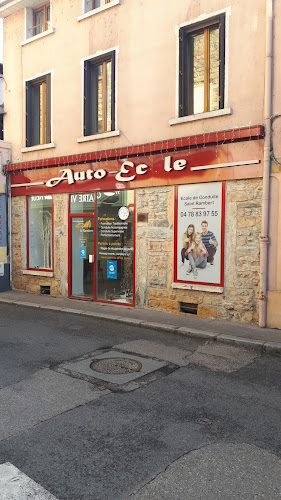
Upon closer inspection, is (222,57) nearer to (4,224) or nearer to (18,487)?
(4,224)

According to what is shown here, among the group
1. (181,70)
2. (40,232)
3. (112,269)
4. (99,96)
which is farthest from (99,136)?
(40,232)

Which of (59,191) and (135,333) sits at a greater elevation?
(59,191)

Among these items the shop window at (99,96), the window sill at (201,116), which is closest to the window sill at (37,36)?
the shop window at (99,96)

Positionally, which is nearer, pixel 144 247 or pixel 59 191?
pixel 144 247

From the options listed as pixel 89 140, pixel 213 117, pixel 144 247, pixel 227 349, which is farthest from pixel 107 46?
pixel 227 349

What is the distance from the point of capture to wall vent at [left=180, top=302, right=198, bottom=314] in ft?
32.0

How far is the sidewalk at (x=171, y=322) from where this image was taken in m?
7.59

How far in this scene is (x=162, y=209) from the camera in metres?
10.1

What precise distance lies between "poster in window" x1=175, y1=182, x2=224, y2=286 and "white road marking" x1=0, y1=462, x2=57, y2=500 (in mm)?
6469

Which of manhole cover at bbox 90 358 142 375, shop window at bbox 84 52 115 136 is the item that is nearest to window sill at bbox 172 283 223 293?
manhole cover at bbox 90 358 142 375

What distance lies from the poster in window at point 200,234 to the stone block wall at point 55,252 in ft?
12.5

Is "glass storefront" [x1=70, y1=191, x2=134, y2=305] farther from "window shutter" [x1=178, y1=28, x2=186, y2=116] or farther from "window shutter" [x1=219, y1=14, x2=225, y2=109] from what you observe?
"window shutter" [x1=219, y1=14, x2=225, y2=109]

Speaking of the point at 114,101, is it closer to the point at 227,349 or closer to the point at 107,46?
the point at 107,46

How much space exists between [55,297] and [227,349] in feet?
21.1
